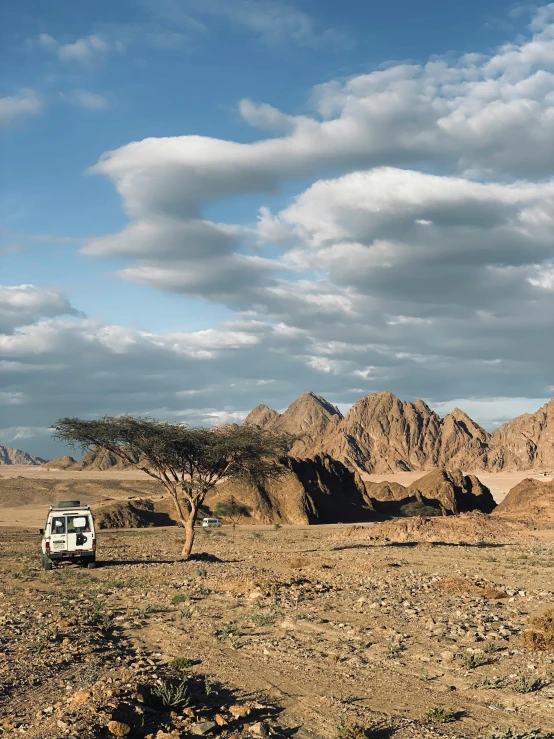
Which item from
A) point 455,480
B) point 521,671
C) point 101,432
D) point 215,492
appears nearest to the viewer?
point 521,671

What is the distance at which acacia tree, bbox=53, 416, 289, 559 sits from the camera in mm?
35469

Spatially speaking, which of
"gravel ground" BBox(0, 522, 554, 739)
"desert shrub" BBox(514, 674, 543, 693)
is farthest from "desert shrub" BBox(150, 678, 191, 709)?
"desert shrub" BBox(514, 674, 543, 693)

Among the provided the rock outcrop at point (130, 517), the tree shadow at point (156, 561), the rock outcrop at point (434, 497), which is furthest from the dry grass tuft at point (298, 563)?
the rock outcrop at point (434, 497)

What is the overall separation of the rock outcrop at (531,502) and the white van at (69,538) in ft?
151

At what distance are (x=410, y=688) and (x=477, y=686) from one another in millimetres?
1244

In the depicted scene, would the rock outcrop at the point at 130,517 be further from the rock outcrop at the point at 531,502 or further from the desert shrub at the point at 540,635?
the desert shrub at the point at 540,635

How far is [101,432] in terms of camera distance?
35.5 m

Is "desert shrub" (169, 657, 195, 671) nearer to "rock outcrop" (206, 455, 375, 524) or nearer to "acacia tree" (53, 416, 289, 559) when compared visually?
"acacia tree" (53, 416, 289, 559)

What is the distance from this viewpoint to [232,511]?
74312 mm

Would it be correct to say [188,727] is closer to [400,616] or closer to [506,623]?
[400,616]

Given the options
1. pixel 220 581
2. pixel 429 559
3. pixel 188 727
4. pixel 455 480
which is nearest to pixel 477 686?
pixel 188 727

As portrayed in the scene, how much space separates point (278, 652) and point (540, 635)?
19.6 feet

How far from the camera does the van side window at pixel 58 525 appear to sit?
2881 centimetres

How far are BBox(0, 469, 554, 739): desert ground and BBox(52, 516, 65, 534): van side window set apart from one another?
1.98 metres
